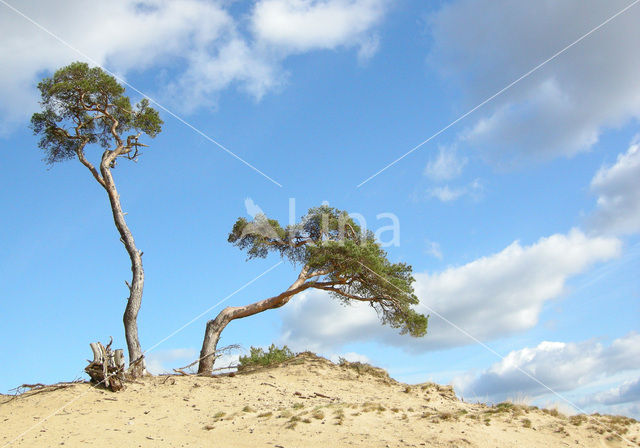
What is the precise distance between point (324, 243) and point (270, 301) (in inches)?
136

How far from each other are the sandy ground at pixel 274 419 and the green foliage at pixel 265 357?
3.47 metres

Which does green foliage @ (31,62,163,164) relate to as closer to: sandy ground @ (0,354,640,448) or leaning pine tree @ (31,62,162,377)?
leaning pine tree @ (31,62,162,377)

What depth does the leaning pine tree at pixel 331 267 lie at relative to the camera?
21.5 meters

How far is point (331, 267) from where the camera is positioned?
22375 mm

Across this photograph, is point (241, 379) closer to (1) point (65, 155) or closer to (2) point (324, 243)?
(2) point (324, 243)

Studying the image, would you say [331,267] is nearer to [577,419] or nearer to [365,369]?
[365,369]

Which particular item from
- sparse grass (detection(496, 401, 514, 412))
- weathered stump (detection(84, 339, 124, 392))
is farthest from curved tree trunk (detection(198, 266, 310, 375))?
sparse grass (detection(496, 401, 514, 412))

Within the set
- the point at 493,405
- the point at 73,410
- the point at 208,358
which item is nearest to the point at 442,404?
the point at 493,405

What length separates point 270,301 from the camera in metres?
22.2

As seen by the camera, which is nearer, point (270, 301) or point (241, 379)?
point (241, 379)

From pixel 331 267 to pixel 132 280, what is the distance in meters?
8.03

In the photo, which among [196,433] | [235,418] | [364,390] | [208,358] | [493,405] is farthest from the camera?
[208,358]

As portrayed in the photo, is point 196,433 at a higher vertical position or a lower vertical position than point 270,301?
lower

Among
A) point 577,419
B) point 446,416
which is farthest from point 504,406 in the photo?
point 446,416
